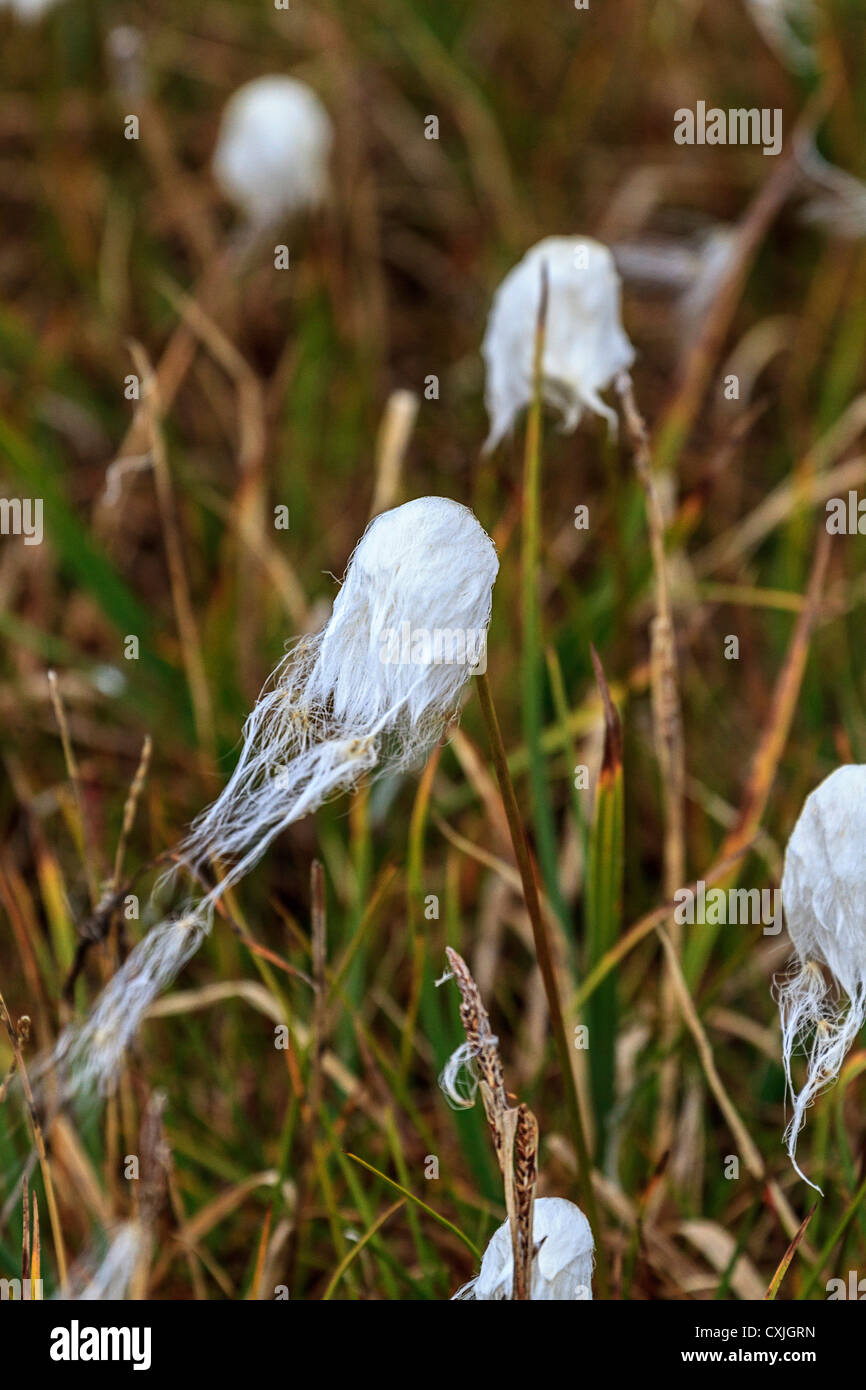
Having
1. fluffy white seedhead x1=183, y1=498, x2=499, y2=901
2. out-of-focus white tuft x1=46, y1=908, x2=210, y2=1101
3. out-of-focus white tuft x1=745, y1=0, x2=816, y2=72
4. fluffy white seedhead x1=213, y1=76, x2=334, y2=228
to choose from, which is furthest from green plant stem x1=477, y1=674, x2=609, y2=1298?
out-of-focus white tuft x1=745, y1=0, x2=816, y2=72

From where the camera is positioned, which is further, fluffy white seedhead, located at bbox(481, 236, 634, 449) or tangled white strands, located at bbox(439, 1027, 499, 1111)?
fluffy white seedhead, located at bbox(481, 236, 634, 449)

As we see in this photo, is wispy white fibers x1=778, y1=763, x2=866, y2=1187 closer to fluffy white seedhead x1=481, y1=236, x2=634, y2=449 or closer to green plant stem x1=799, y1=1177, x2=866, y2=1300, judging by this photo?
green plant stem x1=799, y1=1177, x2=866, y2=1300

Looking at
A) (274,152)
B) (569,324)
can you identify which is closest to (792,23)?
Result: (274,152)

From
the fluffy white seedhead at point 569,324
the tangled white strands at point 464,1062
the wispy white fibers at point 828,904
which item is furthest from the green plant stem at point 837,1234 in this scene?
the fluffy white seedhead at point 569,324

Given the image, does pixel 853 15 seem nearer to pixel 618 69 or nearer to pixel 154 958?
pixel 618 69

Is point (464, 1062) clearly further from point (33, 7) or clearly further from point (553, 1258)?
point (33, 7)

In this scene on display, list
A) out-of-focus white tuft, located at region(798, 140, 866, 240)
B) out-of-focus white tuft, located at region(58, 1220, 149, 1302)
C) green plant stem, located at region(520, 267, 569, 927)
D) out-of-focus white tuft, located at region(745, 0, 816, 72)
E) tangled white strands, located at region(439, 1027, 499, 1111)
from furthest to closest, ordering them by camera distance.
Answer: out-of-focus white tuft, located at region(745, 0, 816, 72) < out-of-focus white tuft, located at region(798, 140, 866, 240) < green plant stem, located at region(520, 267, 569, 927) < out-of-focus white tuft, located at region(58, 1220, 149, 1302) < tangled white strands, located at region(439, 1027, 499, 1111)


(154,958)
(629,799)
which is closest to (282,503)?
(629,799)
